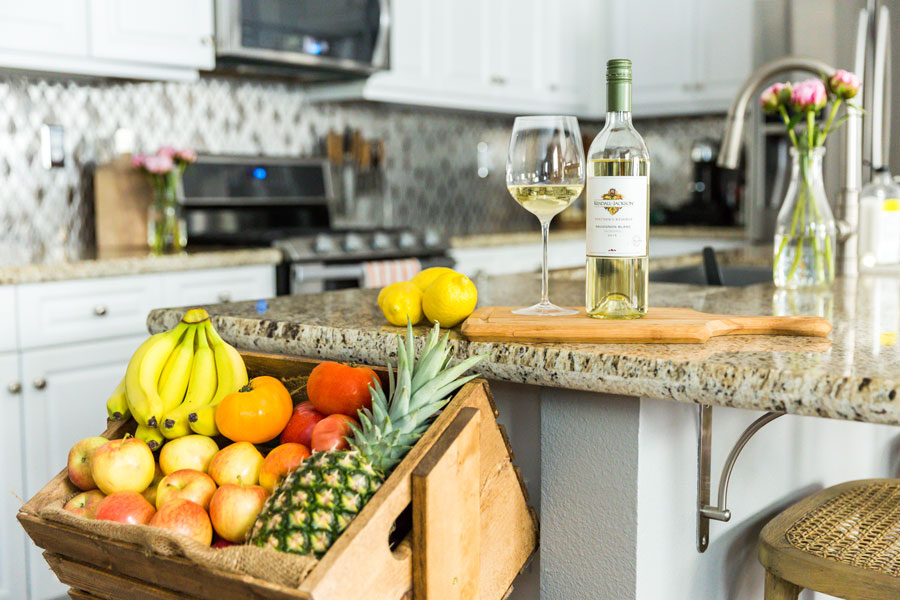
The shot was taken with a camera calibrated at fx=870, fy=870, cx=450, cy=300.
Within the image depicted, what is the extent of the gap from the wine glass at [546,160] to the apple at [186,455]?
1.60 feet

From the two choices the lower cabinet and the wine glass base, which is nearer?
the wine glass base

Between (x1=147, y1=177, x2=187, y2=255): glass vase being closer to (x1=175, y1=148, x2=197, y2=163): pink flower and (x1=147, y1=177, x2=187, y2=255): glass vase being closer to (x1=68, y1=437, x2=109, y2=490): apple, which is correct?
(x1=175, y1=148, x2=197, y2=163): pink flower

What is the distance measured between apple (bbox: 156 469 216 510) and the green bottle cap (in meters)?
0.65

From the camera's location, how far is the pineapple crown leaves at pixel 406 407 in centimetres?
89

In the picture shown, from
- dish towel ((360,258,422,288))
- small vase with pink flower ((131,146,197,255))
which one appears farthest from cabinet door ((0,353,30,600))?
dish towel ((360,258,422,288))

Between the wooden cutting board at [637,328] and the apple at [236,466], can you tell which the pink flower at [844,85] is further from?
the apple at [236,466]

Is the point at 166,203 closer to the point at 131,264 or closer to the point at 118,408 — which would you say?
the point at 131,264

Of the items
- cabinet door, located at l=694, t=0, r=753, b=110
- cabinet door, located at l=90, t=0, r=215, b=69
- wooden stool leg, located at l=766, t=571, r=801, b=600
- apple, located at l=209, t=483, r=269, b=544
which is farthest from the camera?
cabinet door, located at l=694, t=0, r=753, b=110

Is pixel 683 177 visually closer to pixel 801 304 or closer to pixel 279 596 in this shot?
pixel 801 304

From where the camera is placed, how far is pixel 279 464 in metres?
0.95

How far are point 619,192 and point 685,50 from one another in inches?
157

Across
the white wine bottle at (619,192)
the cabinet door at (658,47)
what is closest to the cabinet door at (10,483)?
the white wine bottle at (619,192)

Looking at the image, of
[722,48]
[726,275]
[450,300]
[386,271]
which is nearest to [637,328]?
[450,300]

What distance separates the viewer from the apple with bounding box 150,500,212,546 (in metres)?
0.86
